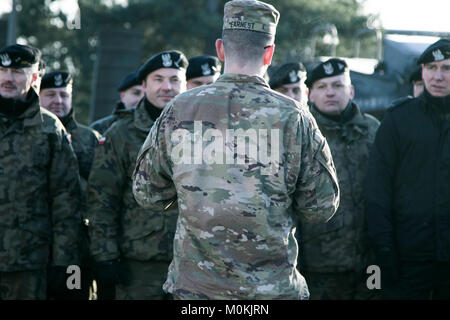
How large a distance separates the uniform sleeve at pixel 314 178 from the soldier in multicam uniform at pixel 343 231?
1904 millimetres

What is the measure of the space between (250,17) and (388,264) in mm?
2249

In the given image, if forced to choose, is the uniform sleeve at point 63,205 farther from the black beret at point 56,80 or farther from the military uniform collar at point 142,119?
the black beret at point 56,80

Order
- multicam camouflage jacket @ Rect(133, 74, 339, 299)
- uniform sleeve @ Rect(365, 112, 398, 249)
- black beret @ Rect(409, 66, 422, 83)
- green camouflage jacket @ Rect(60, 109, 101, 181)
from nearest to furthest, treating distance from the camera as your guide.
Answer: multicam camouflage jacket @ Rect(133, 74, 339, 299)
uniform sleeve @ Rect(365, 112, 398, 249)
green camouflage jacket @ Rect(60, 109, 101, 181)
black beret @ Rect(409, 66, 422, 83)

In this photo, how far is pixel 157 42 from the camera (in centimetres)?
2450

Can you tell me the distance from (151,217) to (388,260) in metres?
1.56

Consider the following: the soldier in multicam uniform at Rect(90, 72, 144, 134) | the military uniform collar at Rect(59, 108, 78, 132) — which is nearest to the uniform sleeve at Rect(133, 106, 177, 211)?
the military uniform collar at Rect(59, 108, 78, 132)

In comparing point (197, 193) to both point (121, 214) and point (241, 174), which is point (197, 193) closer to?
point (241, 174)

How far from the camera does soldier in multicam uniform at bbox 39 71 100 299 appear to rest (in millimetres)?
5785

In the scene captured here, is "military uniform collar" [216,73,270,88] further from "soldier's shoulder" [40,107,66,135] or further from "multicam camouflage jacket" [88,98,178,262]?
"soldier's shoulder" [40,107,66,135]
